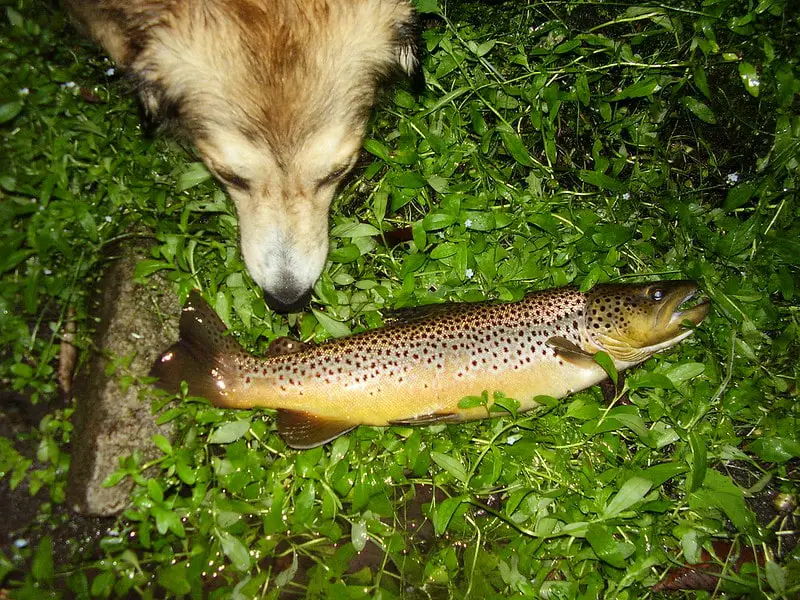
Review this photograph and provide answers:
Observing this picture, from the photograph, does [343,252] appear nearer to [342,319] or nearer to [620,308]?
[342,319]

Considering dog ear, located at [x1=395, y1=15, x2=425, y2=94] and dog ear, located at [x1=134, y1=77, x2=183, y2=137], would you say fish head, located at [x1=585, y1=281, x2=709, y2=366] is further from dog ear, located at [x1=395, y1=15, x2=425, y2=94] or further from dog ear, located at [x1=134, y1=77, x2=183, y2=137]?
dog ear, located at [x1=134, y1=77, x2=183, y2=137]

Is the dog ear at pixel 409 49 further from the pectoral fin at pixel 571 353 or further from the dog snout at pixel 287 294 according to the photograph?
the pectoral fin at pixel 571 353

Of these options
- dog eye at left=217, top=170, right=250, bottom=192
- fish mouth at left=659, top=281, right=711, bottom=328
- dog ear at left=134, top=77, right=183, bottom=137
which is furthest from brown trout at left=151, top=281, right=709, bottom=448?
dog ear at left=134, top=77, right=183, bottom=137

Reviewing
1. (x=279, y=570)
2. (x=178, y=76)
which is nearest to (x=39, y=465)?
(x=279, y=570)

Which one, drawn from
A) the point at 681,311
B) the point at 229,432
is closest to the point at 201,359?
the point at 229,432

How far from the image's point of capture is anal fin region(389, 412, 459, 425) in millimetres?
3062

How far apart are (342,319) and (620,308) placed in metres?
1.65

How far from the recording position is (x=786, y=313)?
348 centimetres

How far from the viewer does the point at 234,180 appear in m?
2.66

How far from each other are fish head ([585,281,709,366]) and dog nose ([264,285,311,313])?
1626 mm

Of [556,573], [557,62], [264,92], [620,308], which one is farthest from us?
→ [557,62]

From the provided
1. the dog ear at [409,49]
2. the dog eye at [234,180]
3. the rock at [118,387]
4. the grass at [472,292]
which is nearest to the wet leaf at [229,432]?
the grass at [472,292]

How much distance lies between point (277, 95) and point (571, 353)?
6.64ft

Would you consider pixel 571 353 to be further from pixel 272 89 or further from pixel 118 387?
pixel 118 387
